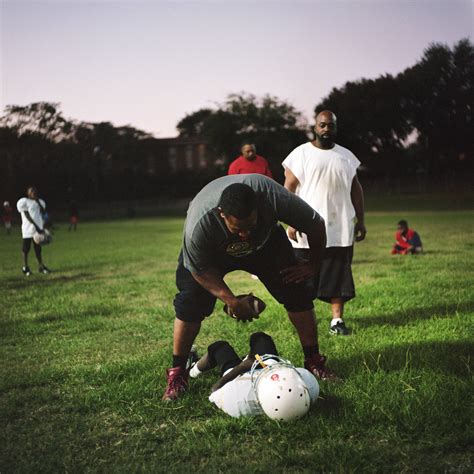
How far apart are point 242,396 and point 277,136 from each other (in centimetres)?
6278

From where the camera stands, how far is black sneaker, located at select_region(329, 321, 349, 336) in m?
5.90

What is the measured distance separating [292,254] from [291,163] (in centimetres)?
205

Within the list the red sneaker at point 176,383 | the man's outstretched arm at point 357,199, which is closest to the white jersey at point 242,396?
the red sneaker at point 176,383

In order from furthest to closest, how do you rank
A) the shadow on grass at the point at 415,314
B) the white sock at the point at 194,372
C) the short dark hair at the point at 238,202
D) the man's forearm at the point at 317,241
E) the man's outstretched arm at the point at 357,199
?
the man's outstretched arm at the point at 357,199, the shadow on grass at the point at 415,314, the white sock at the point at 194,372, the man's forearm at the point at 317,241, the short dark hair at the point at 238,202

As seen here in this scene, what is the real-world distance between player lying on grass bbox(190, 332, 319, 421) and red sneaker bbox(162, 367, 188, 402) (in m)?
0.32

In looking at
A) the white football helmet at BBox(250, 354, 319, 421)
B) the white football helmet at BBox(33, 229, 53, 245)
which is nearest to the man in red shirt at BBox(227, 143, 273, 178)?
the white football helmet at BBox(33, 229, 53, 245)

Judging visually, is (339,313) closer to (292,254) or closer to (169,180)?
(292,254)

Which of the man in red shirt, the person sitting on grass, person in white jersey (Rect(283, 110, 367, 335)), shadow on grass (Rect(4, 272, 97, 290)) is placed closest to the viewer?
person in white jersey (Rect(283, 110, 367, 335))

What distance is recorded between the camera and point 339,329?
5.94 metres

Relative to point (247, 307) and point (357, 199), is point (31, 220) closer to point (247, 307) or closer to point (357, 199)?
point (357, 199)

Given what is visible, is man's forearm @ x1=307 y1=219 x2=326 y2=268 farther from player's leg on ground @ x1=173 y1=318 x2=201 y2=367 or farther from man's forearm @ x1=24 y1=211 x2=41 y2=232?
man's forearm @ x1=24 y1=211 x2=41 y2=232

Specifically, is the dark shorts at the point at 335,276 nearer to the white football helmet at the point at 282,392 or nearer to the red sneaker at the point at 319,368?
the red sneaker at the point at 319,368

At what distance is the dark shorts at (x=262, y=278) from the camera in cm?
427

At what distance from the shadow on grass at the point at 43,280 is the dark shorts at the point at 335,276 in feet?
20.8
